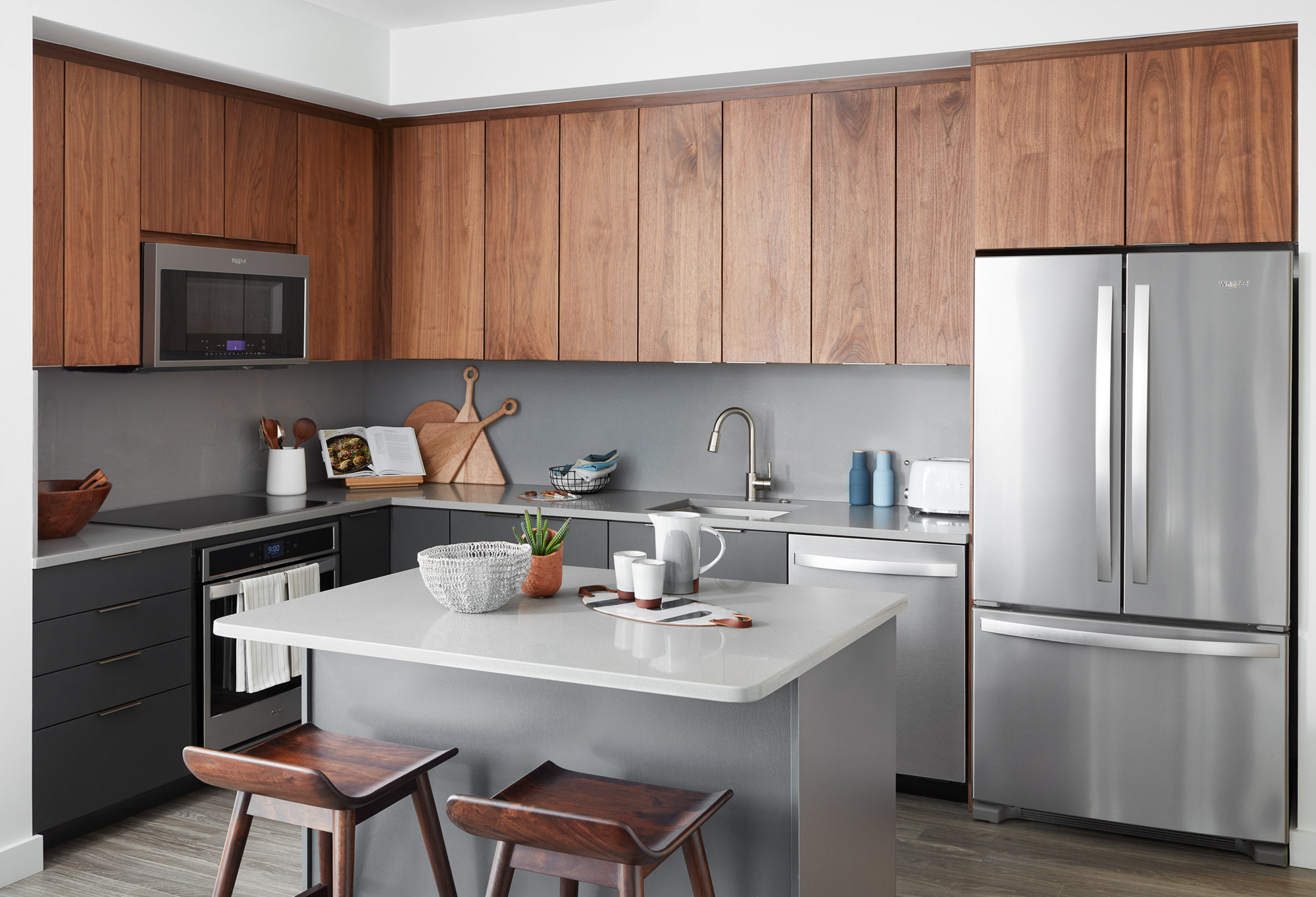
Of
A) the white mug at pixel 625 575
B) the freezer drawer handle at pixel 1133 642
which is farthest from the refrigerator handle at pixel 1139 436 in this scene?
the white mug at pixel 625 575

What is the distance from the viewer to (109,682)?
11.1 ft

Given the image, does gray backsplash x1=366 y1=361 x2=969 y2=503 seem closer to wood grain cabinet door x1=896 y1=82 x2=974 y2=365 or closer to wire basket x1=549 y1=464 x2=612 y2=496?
wire basket x1=549 y1=464 x2=612 y2=496

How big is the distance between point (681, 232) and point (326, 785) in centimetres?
265

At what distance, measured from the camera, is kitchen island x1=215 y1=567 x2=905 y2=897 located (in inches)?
82.1

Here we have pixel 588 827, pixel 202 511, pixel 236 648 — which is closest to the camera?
pixel 588 827

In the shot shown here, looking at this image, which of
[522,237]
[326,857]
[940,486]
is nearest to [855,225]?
[940,486]

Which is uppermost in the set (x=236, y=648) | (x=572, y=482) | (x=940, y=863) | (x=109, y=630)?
(x=572, y=482)

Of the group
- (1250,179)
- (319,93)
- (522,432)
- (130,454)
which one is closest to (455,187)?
(319,93)

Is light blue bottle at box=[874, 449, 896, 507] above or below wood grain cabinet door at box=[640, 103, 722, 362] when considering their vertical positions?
below

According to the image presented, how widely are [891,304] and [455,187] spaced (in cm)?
180

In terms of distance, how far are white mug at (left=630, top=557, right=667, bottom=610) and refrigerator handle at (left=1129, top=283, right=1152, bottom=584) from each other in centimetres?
159

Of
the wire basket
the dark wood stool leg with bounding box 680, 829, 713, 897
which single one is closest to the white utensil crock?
the wire basket

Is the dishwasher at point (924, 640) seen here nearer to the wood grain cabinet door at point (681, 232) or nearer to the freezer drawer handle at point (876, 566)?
the freezer drawer handle at point (876, 566)

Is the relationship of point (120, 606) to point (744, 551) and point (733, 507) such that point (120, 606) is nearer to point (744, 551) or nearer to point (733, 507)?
point (744, 551)
